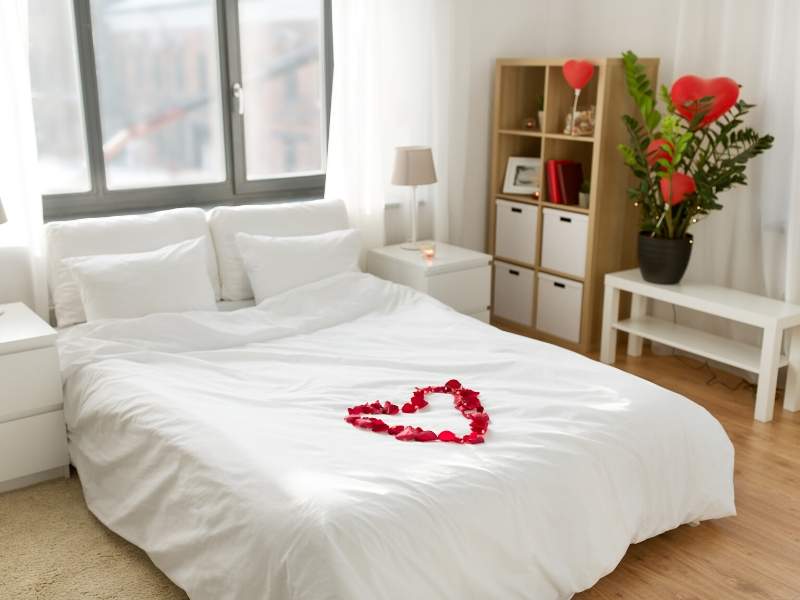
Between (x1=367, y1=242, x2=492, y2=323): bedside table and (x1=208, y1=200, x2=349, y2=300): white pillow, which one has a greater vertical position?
(x1=208, y1=200, x2=349, y2=300): white pillow

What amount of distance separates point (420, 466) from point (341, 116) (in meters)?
2.35

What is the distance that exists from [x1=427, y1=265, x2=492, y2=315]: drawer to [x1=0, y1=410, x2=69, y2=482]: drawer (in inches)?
69.3

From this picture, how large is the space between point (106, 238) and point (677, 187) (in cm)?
251

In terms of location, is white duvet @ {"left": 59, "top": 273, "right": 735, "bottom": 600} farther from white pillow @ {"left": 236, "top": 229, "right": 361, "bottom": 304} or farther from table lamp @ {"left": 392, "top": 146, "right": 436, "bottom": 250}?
table lamp @ {"left": 392, "top": 146, "right": 436, "bottom": 250}

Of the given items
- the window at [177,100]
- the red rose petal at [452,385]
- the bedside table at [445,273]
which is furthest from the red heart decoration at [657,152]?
the red rose petal at [452,385]

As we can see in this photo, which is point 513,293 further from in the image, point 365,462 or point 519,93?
point 365,462

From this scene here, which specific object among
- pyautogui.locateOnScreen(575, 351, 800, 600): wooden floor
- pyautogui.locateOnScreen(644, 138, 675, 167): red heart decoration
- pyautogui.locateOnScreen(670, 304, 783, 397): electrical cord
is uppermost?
pyautogui.locateOnScreen(644, 138, 675, 167): red heart decoration

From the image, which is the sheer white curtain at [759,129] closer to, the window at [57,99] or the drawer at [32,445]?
the window at [57,99]

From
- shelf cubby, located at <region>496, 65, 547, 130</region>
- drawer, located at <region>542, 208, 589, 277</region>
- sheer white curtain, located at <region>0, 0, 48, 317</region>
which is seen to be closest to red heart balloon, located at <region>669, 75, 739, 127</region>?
drawer, located at <region>542, 208, 589, 277</region>

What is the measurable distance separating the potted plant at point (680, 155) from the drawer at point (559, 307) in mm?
465

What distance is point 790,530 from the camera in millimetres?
2791

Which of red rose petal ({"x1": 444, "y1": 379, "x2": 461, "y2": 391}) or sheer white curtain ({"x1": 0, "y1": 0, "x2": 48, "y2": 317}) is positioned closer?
red rose petal ({"x1": 444, "y1": 379, "x2": 461, "y2": 391})

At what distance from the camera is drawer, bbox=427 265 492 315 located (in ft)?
13.2

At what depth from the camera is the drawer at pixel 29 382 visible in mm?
2859
